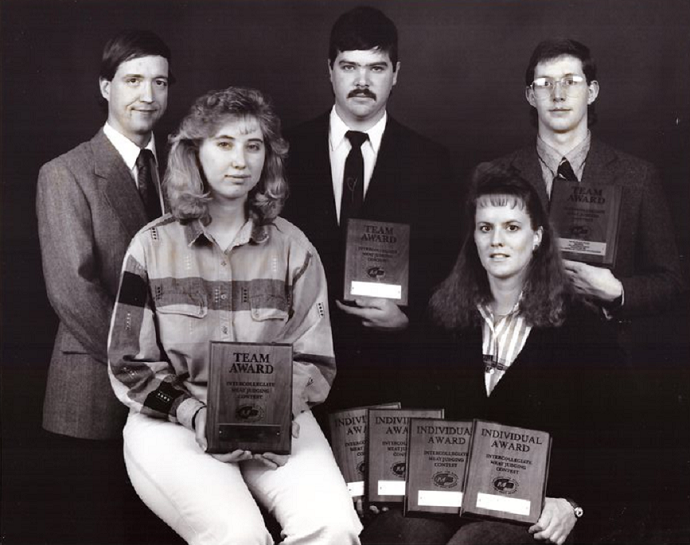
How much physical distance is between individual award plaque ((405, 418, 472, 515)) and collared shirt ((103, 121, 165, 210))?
1392mm

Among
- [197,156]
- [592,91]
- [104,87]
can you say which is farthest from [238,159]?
[592,91]

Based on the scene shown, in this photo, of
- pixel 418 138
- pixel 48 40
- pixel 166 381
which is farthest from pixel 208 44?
pixel 166 381

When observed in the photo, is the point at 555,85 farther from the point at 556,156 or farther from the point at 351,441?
the point at 351,441

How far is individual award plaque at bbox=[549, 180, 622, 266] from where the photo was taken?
13.3 feet

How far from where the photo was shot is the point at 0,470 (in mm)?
4086

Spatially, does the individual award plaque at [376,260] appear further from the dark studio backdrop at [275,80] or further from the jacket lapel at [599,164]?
the jacket lapel at [599,164]

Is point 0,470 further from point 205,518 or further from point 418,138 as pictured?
point 418,138

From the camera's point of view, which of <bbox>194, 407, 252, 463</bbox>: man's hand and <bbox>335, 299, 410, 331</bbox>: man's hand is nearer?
<bbox>194, 407, 252, 463</bbox>: man's hand

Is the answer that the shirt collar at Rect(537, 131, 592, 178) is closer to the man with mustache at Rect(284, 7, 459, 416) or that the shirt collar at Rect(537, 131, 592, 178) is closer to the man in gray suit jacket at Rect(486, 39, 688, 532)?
the man in gray suit jacket at Rect(486, 39, 688, 532)

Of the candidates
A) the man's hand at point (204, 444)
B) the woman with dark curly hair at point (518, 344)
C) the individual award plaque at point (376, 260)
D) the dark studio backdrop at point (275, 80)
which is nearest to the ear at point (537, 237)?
the woman with dark curly hair at point (518, 344)

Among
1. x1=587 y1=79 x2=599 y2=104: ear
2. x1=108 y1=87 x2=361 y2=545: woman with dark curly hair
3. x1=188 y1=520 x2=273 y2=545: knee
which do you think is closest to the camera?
x1=188 y1=520 x2=273 y2=545: knee

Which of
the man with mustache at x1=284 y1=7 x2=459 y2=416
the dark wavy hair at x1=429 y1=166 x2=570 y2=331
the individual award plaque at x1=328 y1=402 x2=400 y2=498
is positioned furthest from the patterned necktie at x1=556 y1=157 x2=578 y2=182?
the individual award plaque at x1=328 y1=402 x2=400 y2=498

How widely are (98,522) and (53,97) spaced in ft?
5.61

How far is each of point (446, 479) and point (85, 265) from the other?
164 cm
